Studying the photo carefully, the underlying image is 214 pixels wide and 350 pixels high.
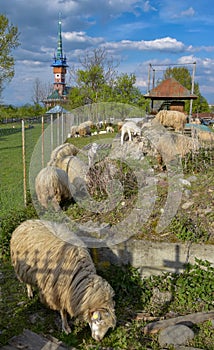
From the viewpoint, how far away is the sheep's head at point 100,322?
10.5ft

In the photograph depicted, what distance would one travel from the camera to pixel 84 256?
11.7 feet

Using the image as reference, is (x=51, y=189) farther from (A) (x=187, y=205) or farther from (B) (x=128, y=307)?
(B) (x=128, y=307)

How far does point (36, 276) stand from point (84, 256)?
62 cm

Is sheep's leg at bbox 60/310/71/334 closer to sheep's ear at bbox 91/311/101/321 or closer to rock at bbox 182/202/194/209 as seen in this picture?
sheep's ear at bbox 91/311/101/321

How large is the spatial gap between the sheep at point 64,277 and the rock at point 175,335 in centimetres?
58

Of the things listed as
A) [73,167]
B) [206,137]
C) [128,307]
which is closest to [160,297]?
[128,307]

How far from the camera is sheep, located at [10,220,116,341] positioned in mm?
3234

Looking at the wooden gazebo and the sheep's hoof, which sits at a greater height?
the wooden gazebo

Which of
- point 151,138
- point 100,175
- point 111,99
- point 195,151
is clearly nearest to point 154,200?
point 100,175

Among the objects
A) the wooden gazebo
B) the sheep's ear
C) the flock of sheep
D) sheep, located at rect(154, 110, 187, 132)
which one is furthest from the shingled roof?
the sheep's ear

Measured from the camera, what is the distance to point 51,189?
638 centimetres

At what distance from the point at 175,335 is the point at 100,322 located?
2.81ft

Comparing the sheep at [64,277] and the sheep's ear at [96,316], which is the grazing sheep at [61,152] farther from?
the sheep's ear at [96,316]

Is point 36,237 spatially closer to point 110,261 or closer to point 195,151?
point 110,261
